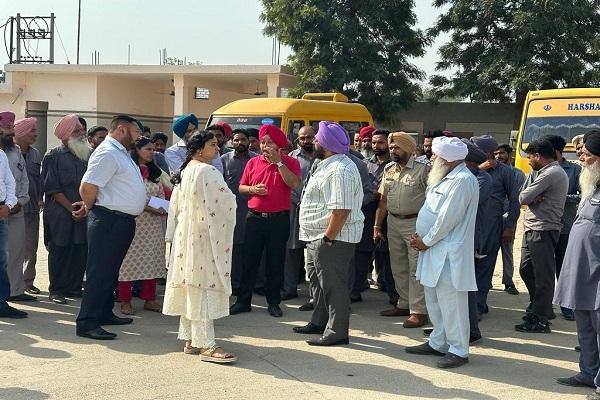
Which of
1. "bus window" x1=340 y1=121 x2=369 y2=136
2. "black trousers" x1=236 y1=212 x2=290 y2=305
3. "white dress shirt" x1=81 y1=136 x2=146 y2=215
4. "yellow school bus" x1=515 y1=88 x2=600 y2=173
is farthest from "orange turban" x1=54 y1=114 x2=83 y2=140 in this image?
"yellow school bus" x1=515 y1=88 x2=600 y2=173

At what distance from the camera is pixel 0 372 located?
4.84 m

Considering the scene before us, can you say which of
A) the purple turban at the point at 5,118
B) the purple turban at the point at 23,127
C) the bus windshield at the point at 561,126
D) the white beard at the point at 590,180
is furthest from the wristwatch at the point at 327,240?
the bus windshield at the point at 561,126

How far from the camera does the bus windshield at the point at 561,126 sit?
43.0 ft

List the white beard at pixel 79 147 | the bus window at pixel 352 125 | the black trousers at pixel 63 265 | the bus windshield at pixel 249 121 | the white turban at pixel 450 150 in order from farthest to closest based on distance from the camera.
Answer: the bus window at pixel 352 125, the bus windshield at pixel 249 121, the black trousers at pixel 63 265, the white beard at pixel 79 147, the white turban at pixel 450 150

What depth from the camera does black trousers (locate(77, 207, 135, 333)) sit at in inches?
223

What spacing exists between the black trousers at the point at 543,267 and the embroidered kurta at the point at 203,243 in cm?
290

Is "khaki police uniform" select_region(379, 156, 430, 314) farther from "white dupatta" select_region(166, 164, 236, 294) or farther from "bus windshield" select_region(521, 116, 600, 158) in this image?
"bus windshield" select_region(521, 116, 600, 158)

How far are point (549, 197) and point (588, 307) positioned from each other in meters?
1.84

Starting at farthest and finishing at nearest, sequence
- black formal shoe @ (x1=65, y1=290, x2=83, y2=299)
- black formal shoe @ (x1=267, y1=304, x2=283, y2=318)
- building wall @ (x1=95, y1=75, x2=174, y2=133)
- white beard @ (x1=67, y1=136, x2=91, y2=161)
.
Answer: building wall @ (x1=95, y1=75, x2=174, y2=133)
black formal shoe @ (x1=65, y1=290, x2=83, y2=299)
white beard @ (x1=67, y1=136, x2=91, y2=161)
black formal shoe @ (x1=267, y1=304, x2=283, y2=318)

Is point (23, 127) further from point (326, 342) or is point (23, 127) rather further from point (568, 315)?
point (568, 315)

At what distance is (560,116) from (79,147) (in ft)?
32.3

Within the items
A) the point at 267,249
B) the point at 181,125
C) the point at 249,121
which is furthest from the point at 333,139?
the point at 249,121

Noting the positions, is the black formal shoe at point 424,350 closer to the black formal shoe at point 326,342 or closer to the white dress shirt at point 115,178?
the black formal shoe at point 326,342

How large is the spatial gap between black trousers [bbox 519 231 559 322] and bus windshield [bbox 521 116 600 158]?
6.96 meters
